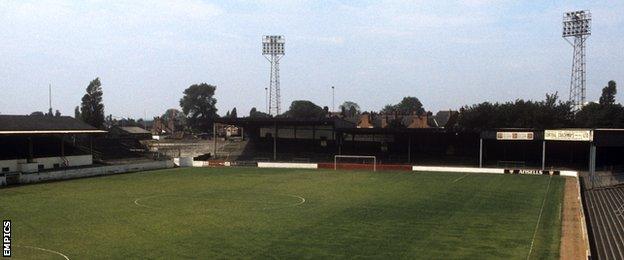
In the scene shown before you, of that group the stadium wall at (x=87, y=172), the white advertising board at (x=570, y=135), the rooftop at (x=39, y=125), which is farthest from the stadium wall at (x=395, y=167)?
the rooftop at (x=39, y=125)

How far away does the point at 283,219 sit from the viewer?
103ft

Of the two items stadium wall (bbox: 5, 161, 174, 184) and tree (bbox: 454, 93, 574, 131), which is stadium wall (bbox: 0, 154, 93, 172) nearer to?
stadium wall (bbox: 5, 161, 174, 184)

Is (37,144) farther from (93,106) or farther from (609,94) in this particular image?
(609,94)

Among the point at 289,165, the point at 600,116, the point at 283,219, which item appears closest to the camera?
the point at 283,219

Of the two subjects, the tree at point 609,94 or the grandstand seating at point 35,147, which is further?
the tree at point 609,94

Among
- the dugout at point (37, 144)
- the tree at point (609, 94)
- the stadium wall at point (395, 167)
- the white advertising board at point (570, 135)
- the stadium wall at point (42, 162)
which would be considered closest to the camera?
the white advertising board at point (570, 135)

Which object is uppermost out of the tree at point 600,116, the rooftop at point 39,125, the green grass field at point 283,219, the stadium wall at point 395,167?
the tree at point 600,116

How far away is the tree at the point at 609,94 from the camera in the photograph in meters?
113

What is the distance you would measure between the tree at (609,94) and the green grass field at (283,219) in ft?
237

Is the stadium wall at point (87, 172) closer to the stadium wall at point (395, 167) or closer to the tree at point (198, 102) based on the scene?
the stadium wall at point (395, 167)

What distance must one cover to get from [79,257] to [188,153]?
257ft

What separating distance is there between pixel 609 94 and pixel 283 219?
10464cm

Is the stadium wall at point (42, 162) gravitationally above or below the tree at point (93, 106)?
below

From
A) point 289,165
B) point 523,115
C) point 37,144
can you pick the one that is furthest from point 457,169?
point 37,144
